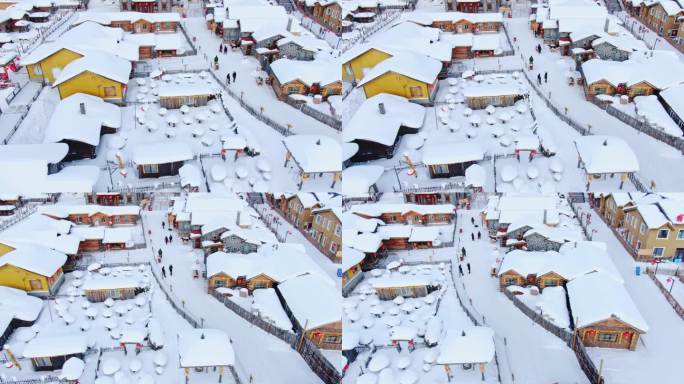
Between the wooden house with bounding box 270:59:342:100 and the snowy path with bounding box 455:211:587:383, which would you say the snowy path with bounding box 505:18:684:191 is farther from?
the wooden house with bounding box 270:59:342:100

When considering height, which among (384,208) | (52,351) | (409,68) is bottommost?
(52,351)

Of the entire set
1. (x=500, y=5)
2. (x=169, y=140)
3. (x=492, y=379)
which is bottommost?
(x=492, y=379)

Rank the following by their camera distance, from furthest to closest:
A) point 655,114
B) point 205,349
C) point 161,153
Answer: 1. point 655,114
2. point 161,153
3. point 205,349

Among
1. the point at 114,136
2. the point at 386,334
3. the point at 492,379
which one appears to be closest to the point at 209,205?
the point at 114,136

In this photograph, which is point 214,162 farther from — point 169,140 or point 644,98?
point 644,98

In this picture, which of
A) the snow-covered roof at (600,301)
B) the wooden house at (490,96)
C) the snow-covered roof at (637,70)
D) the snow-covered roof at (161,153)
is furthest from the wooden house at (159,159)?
the snow-covered roof at (637,70)

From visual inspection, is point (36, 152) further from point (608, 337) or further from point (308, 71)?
point (608, 337)

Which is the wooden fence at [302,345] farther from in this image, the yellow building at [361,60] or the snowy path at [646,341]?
the yellow building at [361,60]

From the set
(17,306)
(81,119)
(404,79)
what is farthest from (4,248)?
(404,79)
